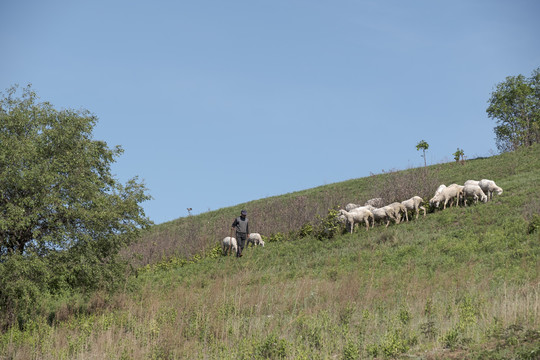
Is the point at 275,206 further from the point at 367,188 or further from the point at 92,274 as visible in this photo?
the point at 92,274

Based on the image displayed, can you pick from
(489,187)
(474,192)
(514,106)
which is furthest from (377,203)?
(514,106)

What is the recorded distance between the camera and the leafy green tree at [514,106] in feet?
199

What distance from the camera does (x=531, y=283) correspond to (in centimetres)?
1370

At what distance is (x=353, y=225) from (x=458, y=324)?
51.7 feet

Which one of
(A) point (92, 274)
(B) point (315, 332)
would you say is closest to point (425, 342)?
(B) point (315, 332)

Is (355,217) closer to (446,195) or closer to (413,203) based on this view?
(413,203)

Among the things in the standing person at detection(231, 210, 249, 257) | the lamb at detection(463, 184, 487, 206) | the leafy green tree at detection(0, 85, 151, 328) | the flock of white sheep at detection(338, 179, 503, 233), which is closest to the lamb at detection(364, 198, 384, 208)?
the flock of white sheep at detection(338, 179, 503, 233)

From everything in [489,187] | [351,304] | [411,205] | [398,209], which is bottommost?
[351,304]

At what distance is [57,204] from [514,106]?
59.8 meters

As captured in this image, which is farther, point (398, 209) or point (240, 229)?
point (398, 209)

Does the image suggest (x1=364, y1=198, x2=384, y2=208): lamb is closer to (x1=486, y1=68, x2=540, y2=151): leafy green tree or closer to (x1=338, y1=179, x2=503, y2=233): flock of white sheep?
(x1=338, y1=179, x2=503, y2=233): flock of white sheep

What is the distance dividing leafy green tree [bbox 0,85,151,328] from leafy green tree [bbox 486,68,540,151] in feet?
176

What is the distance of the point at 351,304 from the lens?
13016mm

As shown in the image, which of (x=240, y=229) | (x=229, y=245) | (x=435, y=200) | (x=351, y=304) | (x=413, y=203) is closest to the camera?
(x=351, y=304)
